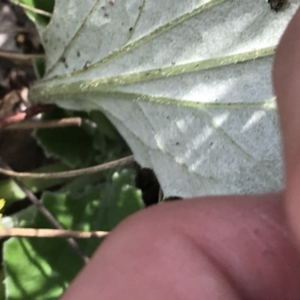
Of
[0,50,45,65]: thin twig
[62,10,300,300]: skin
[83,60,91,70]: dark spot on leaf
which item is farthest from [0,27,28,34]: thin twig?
[62,10,300,300]: skin

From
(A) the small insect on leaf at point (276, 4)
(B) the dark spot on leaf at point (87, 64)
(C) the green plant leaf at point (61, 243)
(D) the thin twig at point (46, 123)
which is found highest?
(B) the dark spot on leaf at point (87, 64)

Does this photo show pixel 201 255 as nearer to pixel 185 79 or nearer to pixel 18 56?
pixel 185 79

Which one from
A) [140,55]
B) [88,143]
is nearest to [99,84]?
[140,55]

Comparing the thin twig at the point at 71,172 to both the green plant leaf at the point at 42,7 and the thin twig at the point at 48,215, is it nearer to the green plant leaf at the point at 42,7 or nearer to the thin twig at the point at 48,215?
the thin twig at the point at 48,215

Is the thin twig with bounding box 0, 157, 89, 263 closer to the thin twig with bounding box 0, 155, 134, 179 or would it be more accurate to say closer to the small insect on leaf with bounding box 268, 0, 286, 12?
the thin twig with bounding box 0, 155, 134, 179

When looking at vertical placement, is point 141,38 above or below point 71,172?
above

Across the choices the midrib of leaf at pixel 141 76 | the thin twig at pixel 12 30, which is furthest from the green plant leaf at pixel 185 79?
the thin twig at pixel 12 30

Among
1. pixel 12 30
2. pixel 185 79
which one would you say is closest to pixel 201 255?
pixel 185 79
